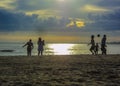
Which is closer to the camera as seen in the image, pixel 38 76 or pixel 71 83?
pixel 71 83

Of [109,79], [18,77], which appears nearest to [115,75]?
[109,79]

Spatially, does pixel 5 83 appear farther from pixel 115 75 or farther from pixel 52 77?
pixel 115 75

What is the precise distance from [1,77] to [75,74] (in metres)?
3.58

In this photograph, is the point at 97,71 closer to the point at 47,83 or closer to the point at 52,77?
the point at 52,77

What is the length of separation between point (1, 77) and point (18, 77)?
78 centimetres

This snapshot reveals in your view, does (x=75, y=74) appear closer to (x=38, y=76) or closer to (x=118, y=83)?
(x=38, y=76)

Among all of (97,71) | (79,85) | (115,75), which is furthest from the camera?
(97,71)

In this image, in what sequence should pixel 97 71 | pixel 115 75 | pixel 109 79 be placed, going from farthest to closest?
pixel 97 71
pixel 115 75
pixel 109 79

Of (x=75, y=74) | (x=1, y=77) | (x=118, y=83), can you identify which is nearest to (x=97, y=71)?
(x=75, y=74)

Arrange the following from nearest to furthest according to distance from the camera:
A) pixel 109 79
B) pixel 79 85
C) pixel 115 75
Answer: pixel 79 85 < pixel 109 79 < pixel 115 75

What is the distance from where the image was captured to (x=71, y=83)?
13.7 metres

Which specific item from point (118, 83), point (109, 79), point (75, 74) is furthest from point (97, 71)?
point (118, 83)

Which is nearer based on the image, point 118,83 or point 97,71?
point 118,83

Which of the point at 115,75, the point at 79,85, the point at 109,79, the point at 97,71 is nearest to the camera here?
the point at 79,85
